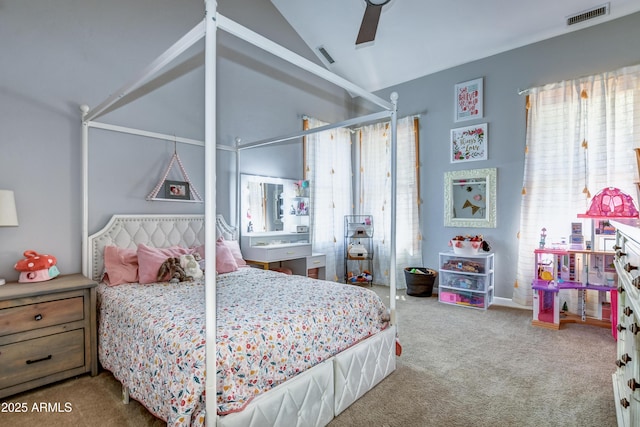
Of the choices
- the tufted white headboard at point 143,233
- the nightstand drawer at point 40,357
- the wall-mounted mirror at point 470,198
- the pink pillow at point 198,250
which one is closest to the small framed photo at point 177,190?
the tufted white headboard at point 143,233

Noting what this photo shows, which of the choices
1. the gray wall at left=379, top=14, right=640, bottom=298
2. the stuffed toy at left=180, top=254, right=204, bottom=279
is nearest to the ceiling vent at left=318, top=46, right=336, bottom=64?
the gray wall at left=379, top=14, right=640, bottom=298

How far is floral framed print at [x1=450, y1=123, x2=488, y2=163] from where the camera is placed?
4422 mm

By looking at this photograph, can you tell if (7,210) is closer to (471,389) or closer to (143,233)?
(143,233)

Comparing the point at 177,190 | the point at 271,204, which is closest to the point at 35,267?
the point at 177,190

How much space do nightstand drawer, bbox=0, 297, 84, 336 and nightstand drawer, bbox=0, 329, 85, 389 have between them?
91 mm

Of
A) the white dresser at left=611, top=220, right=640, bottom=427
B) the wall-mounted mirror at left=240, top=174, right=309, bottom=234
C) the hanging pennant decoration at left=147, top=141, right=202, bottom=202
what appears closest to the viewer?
the white dresser at left=611, top=220, right=640, bottom=427

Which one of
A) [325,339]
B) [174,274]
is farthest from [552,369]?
[174,274]

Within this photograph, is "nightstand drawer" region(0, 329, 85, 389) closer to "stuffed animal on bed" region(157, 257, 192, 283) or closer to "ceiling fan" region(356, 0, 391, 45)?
"stuffed animal on bed" region(157, 257, 192, 283)

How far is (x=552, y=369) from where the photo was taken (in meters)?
2.54

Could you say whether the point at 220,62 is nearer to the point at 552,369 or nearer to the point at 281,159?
the point at 281,159

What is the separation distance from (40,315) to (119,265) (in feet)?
2.12

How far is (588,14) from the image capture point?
11.8 ft

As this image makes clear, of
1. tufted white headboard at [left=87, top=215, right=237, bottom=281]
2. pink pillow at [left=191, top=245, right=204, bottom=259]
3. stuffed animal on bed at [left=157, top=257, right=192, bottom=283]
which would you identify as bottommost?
stuffed animal on bed at [left=157, top=257, right=192, bottom=283]

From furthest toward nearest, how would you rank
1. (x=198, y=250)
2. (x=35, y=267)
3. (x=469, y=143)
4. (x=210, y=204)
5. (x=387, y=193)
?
1. (x=387, y=193)
2. (x=469, y=143)
3. (x=198, y=250)
4. (x=35, y=267)
5. (x=210, y=204)
